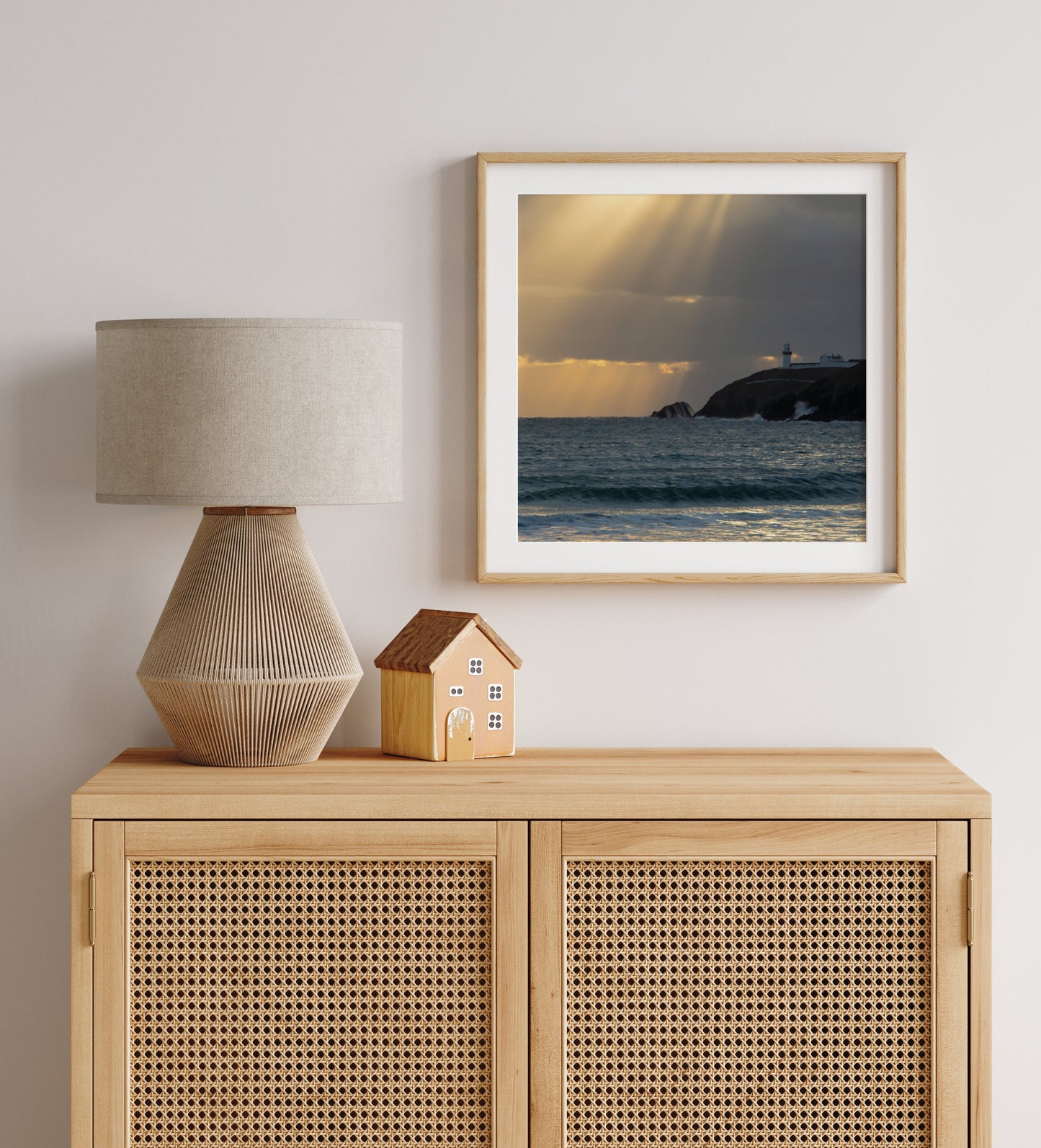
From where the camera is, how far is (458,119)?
→ 6.28ft

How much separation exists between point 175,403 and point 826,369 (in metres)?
1.01

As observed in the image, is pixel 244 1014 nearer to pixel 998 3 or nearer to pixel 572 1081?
pixel 572 1081

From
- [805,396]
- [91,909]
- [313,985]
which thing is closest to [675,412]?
[805,396]

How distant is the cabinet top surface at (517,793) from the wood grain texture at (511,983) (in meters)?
0.05

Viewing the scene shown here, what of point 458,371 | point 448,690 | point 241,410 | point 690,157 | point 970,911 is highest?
point 690,157

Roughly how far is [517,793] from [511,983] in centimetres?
25

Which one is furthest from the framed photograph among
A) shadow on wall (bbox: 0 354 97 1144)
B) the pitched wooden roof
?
shadow on wall (bbox: 0 354 97 1144)

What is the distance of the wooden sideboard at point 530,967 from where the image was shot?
1.57 metres

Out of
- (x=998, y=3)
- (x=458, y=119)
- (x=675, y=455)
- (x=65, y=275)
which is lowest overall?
(x=675, y=455)

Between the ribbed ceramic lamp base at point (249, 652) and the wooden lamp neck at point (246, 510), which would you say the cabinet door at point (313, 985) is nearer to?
the ribbed ceramic lamp base at point (249, 652)

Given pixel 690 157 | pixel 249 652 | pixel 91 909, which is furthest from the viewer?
pixel 690 157

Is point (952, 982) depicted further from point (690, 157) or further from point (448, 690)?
point (690, 157)

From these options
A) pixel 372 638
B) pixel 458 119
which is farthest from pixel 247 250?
pixel 372 638

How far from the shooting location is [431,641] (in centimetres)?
180
